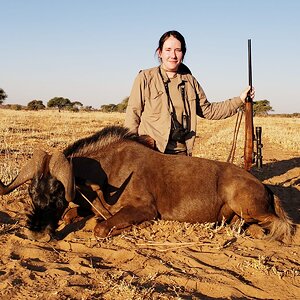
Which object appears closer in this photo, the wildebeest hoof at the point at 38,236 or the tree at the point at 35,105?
the wildebeest hoof at the point at 38,236

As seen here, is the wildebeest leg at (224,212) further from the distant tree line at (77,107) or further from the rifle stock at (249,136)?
the distant tree line at (77,107)

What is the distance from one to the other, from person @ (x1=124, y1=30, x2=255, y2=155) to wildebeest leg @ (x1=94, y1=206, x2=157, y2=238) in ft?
4.65

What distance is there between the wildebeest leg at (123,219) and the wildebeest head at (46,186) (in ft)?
1.69

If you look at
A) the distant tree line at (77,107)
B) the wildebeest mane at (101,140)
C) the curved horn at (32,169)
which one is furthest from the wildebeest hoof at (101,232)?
the distant tree line at (77,107)

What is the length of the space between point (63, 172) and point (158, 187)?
1417mm

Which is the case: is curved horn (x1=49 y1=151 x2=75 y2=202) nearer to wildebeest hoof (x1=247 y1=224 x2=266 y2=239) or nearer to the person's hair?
wildebeest hoof (x1=247 y1=224 x2=266 y2=239)

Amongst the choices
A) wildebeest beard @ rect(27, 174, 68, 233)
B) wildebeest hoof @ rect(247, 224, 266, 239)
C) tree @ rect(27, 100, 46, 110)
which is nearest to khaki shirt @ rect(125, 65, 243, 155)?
wildebeest hoof @ rect(247, 224, 266, 239)

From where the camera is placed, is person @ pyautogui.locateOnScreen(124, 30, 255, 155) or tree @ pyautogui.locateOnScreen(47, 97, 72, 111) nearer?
person @ pyautogui.locateOnScreen(124, 30, 255, 155)

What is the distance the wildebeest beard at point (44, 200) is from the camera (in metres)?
4.45

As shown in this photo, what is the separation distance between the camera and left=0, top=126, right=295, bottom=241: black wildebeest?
5168mm

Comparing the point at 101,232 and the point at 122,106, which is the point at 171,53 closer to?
the point at 101,232

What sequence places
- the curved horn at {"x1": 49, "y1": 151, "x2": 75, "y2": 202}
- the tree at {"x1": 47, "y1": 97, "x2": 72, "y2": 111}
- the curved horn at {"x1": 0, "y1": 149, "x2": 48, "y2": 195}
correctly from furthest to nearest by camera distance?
the tree at {"x1": 47, "y1": 97, "x2": 72, "y2": 111}, the curved horn at {"x1": 0, "y1": 149, "x2": 48, "y2": 195}, the curved horn at {"x1": 49, "y1": 151, "x2": 75, "y2": 202}

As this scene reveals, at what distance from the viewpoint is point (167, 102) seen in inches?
257

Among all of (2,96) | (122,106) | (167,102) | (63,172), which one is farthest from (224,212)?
(122,106)
